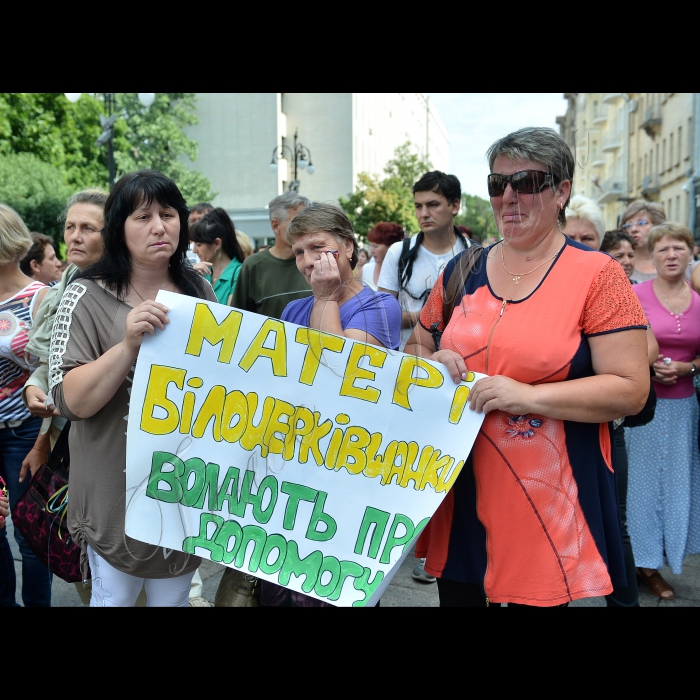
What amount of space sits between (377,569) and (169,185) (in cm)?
130

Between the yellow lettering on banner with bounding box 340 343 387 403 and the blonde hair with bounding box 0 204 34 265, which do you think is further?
the blonde hair with bounding box 0 204 34 265

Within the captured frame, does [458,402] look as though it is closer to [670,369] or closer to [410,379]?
[410,379]

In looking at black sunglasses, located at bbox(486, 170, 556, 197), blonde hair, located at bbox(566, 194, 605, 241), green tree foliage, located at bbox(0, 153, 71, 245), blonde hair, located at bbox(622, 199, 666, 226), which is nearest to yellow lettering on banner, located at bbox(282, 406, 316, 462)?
black sunglasses, located at bbox(486, 170, 556, 197)

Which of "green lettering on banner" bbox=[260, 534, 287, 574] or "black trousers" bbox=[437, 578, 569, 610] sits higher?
"green lettering on banner" bbox=[260, 534, 287, 574]

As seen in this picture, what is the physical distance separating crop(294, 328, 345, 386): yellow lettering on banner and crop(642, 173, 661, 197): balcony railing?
33750 millimetres

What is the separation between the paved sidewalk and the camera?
3771mm

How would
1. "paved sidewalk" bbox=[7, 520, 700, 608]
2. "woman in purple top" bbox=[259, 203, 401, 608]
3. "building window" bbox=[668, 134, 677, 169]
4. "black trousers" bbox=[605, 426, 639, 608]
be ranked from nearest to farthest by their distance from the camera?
"woman in purple top" bbox=[259, 203, 401, 608], "black trousers" bbox=[605, 426, 639, 608], "paved sidewalk" bbox=[7, 520, 700, 608], "building window" bbox=[668, 134, 677, 169]

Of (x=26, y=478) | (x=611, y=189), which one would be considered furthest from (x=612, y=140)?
(x=26, y=478)

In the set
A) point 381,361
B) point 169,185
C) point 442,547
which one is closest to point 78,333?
point 169,185

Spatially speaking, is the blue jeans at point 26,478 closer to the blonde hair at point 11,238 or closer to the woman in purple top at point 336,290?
the blonde hair at point 11,238

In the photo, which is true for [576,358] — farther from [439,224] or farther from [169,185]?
[439,224]

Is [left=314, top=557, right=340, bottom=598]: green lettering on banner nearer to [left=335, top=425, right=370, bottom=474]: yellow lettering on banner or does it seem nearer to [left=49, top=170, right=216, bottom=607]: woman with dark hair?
[left=335, top=425, right=370, bottom=474]: yellow lettering on banner

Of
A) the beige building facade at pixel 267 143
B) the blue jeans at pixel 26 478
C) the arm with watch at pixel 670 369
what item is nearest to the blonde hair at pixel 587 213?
the arm with watch at pixel 670 369

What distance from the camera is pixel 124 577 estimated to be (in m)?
2.22
